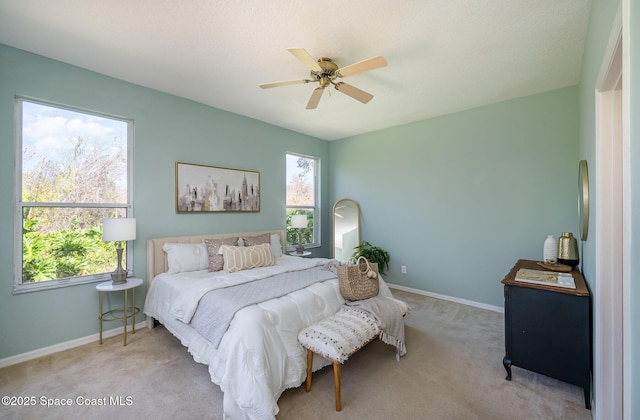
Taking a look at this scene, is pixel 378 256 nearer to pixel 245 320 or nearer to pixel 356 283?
pixel 356 283

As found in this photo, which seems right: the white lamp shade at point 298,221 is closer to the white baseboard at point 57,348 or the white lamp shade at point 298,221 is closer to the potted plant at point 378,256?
the potted plant at point 378,256

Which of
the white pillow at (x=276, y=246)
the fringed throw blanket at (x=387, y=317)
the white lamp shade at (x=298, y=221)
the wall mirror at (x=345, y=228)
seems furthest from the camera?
the wall mirror at (x=345, y=228)

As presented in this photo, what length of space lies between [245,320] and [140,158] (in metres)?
2.39

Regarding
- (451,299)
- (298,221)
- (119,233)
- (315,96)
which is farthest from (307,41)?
(451,299)

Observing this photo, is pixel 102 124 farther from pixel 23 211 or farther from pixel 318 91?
pixel 318 91

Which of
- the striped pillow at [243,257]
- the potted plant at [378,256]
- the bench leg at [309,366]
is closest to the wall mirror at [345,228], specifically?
the potted plant at [378,256]

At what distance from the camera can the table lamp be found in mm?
2609

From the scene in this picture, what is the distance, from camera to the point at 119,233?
265cm

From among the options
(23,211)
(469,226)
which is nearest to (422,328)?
(469,226)

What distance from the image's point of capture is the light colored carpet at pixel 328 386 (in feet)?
5.94

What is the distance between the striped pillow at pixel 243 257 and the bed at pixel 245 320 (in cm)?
5

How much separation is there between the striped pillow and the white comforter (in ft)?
1.69

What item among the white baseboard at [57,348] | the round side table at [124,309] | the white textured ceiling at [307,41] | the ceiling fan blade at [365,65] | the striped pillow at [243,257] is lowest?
the white baseboard at [57,348]

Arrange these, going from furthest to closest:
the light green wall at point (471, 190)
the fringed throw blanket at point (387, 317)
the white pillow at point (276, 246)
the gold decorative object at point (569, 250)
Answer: the white pillow at point (276, 246) → the light green wall at point (471, 190) → the gold decorative object at point (569, 250) → the fringed throw blanket at point (387, 317)
